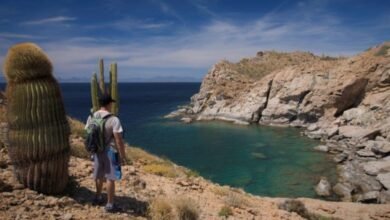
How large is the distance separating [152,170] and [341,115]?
4431 centimetres

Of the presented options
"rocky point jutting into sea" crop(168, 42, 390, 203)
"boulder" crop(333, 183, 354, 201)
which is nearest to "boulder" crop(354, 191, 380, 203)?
"boulder" crop(333, 183, 354, 201)

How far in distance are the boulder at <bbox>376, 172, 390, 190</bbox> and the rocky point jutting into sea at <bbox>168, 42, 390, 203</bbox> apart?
6cm

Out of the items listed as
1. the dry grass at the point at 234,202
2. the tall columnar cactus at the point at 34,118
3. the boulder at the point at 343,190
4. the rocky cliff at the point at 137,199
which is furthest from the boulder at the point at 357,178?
the tall columnar cactus at the point at 34,118

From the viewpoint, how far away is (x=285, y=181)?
24.7 meters

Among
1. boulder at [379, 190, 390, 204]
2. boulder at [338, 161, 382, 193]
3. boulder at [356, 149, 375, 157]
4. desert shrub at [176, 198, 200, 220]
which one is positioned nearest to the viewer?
desert shrub at [176, 198, 200, 220]

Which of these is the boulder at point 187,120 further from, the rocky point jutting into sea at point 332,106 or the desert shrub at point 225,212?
the desert shrub at point 225,212

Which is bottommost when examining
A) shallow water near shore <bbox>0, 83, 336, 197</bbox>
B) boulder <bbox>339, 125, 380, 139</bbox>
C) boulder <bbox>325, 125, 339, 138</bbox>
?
shallow water near shore <bbox>0, 83, 336, 197</bbox>

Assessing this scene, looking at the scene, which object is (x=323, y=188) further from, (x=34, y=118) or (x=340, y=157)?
(x=34, y=118)

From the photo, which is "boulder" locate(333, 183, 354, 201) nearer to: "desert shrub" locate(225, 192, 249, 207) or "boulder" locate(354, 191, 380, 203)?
"boulder" locate(354, 191, 380, 203)

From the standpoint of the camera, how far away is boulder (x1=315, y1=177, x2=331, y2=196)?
21.8 meters

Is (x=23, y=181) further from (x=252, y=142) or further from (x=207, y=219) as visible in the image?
(x=252, y=142)

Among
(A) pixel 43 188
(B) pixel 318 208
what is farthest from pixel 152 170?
(B) pixel 318 208

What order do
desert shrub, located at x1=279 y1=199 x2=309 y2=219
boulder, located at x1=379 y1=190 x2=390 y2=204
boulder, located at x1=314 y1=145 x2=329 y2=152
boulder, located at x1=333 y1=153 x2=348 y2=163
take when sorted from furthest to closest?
boulder, located at x1=314 y1=145 x2=329 y2=152
boulder, located at x1=333 y1=153 x2=348 y2=163
boulder, located at x1=379 y1=190 x2=390 y2=204
desert shrub, located at x1=279 y1=199 x2=309 y2=219

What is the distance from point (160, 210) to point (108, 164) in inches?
60.3
